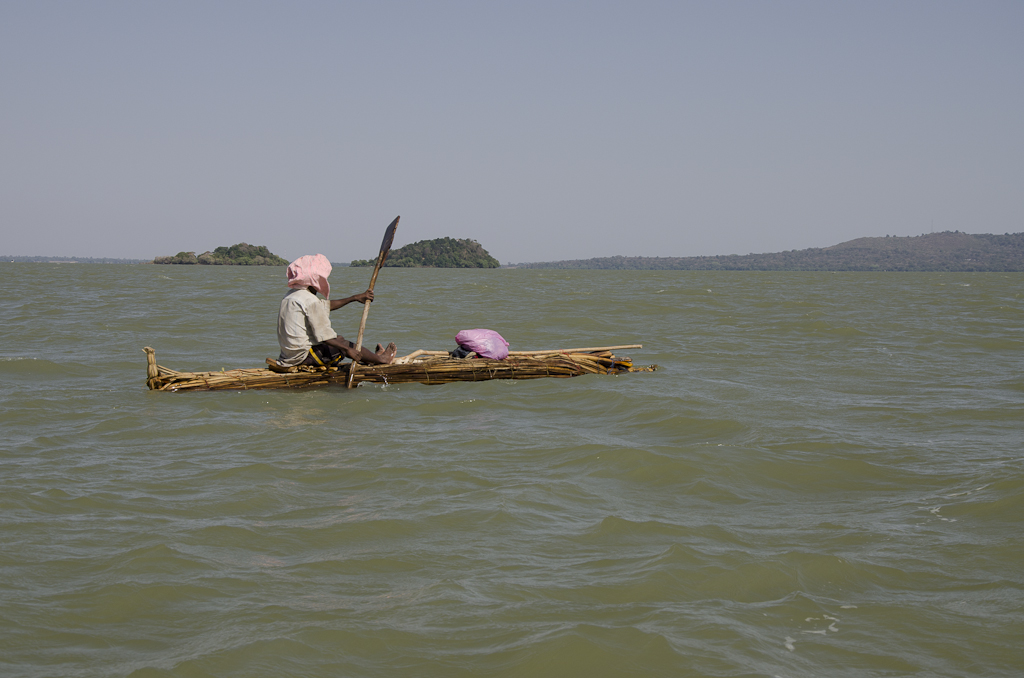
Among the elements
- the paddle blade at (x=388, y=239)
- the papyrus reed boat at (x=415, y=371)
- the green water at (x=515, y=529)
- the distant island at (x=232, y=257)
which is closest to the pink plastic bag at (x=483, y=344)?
the papyrus reed boat at (x=415, y=371)

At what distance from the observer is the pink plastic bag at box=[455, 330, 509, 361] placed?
9250mm

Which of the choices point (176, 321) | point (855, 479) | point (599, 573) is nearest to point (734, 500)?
point (855, 479)

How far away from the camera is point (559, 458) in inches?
238

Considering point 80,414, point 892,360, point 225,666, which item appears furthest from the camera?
point 892,360

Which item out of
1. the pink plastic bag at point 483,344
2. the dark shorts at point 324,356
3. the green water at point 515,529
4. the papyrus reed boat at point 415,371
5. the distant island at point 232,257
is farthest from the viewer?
the distant island at point 232,257

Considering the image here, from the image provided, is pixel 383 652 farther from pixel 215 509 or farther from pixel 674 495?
pixel 674 495

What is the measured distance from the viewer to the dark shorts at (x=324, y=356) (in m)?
8.56

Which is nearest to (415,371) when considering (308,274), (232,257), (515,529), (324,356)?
(324,356)

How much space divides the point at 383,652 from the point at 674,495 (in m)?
2.63

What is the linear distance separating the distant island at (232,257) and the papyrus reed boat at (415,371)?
94.6 metres

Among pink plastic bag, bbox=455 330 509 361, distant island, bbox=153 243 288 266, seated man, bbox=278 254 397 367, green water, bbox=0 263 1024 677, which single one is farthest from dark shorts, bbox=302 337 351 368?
distant island, bbox=153 243 288 266

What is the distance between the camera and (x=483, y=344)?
9.27 meters

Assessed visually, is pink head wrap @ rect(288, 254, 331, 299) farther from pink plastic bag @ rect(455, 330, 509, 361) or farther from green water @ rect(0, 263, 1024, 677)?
pink plastic bag @ rect(455, 330, 509, 361)

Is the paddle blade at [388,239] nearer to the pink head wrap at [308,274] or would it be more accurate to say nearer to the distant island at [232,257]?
the pink head wrap at [308,274]
